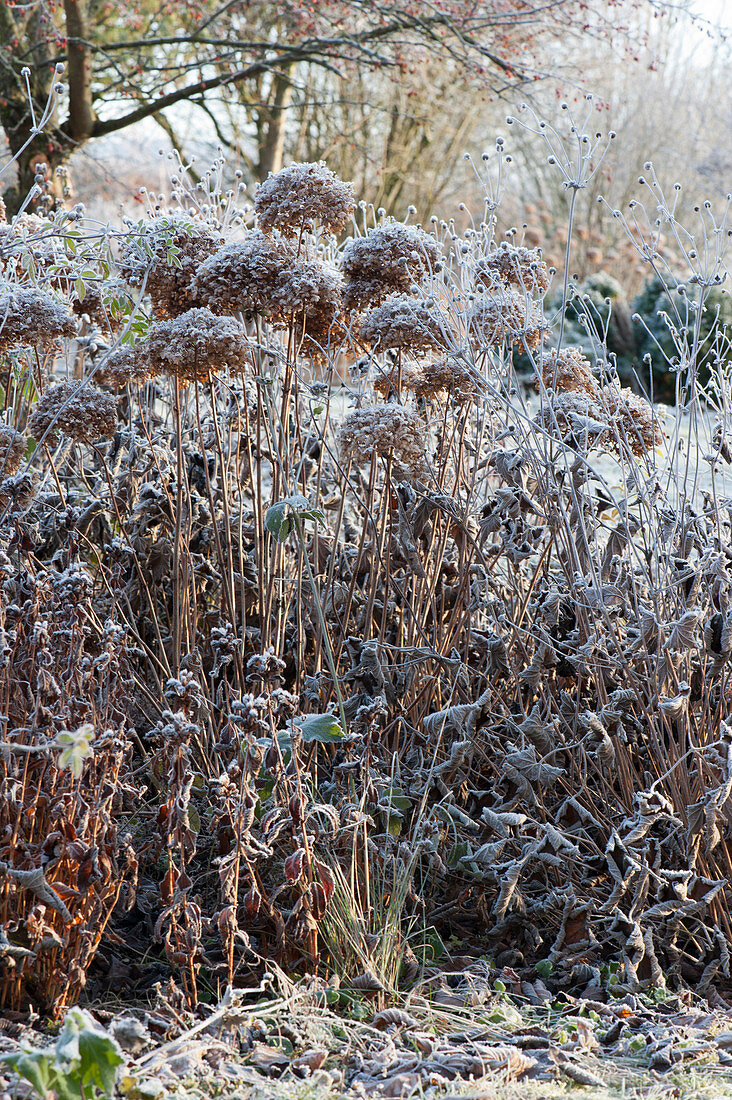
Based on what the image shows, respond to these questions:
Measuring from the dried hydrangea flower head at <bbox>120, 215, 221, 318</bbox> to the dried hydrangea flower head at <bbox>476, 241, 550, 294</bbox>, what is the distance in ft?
2.56

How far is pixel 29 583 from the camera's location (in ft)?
8.53

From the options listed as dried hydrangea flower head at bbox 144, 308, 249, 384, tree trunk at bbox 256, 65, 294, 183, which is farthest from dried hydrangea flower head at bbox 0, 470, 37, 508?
tree trunk at bbox 256, 65, 294, 183

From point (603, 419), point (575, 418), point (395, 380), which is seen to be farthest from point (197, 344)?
point (603, 419)

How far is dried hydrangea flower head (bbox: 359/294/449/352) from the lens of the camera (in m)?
2.34

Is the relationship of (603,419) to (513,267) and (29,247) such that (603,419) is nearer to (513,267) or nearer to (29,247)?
(513,267)

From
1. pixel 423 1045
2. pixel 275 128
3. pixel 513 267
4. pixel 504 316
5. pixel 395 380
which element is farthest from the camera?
pixel 275 128

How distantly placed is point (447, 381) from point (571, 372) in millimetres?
365

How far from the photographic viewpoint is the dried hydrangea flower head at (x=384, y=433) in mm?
2334

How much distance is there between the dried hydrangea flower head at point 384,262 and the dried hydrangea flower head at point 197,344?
345mm

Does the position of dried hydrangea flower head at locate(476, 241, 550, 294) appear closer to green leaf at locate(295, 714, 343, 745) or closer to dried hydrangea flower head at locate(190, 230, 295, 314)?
dried hydrangea flower head at locate(190, 230, 295, 314)

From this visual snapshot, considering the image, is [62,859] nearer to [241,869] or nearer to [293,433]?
[241,869]

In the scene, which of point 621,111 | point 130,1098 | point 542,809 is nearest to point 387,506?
point 542,809

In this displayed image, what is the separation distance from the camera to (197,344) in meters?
2.34

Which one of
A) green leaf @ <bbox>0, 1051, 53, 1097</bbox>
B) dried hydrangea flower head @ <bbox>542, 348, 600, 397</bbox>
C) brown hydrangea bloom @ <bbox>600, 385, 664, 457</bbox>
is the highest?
dried hydrangea flower head @ <bbox>542, 348, 600, 397</bbox>
